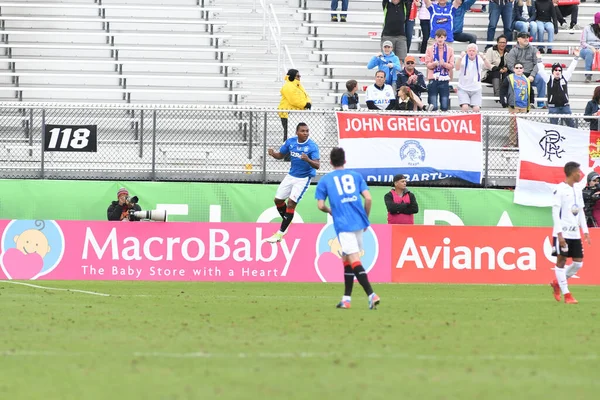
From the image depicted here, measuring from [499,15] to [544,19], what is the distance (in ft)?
6.67

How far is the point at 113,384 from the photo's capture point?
7.96 meters

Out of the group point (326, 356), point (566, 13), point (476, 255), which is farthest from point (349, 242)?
point (566, 13)

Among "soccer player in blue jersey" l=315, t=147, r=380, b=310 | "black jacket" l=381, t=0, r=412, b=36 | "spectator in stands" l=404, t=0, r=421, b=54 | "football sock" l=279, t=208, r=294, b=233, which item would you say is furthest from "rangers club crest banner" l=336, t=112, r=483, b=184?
"soccer player in blue jersey" l=315, t=147, r=380, b=310

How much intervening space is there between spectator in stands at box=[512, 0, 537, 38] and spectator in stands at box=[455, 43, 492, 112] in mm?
4236

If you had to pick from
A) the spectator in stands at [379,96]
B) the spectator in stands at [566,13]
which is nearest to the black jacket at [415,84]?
the spectator in stands at [379,96]

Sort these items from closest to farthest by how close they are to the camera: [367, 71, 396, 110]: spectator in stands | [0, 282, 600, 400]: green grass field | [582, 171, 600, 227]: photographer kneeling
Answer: [0, 282, 600, 400]: green grass field
[582, 171, 600, 227]: photographer kneeling
[367, 71, 396, 110]: spectator in stands

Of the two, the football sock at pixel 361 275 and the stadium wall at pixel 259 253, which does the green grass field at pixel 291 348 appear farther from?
the stadium wall at pixel 259 253

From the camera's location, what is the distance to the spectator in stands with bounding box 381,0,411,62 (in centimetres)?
2700

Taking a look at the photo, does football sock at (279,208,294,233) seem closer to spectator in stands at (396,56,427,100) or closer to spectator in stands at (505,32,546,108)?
spectator in stands at (396,56,427,100)

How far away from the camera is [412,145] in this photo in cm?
2356

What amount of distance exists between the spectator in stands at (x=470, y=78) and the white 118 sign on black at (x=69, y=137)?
8.50 meters

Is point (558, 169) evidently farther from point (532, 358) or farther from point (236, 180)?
point (532, 358)

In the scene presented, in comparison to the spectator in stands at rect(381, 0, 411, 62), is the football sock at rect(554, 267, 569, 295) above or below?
below

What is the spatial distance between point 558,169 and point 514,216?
135 cm
